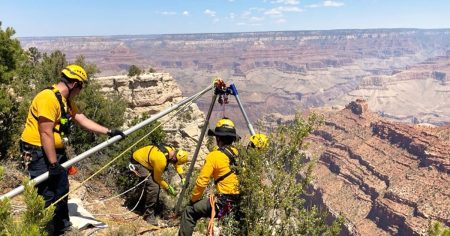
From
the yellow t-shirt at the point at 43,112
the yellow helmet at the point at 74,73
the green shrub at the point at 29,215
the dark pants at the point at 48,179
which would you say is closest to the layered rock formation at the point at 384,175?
the dark pants at the point at 48,179

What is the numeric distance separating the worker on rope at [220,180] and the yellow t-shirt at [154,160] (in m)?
2.51

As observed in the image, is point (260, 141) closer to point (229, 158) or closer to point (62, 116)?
point (229, 158)

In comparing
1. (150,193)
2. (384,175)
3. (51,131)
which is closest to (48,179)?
(51,131)

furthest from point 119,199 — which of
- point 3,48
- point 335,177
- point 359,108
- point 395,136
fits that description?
point 359,108

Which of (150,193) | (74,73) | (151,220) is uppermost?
(74,73)

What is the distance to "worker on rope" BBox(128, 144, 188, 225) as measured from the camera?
349 inches

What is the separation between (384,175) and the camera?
84750 mm

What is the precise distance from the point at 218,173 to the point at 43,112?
2.82m

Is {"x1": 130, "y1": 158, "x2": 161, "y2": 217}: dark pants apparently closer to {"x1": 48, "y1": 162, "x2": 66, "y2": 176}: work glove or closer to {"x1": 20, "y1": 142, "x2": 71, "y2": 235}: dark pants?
{"x1": 20, "y1": 142, "x2": 71, "y2": 235}: dark pants

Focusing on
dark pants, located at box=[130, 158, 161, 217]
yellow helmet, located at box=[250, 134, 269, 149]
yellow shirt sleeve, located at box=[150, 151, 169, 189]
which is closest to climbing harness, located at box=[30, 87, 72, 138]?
yellow helmet, located at box=[250, 134, 269, 149]

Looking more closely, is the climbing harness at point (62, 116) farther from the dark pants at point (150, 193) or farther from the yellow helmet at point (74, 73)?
the dark pants at point (150, 193)

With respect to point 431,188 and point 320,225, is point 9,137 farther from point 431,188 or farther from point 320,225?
point 431,188

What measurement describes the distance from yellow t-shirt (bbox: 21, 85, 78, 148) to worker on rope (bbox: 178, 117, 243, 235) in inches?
90.0

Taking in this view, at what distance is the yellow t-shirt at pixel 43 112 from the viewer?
4891mm
